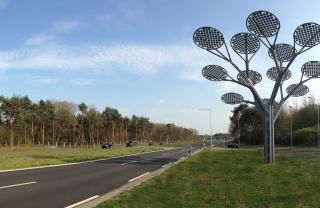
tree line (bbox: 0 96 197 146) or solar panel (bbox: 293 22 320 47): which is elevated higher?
solar panel (bbox: 293 22 320 47)

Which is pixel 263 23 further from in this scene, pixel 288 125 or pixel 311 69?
pixel 288 125

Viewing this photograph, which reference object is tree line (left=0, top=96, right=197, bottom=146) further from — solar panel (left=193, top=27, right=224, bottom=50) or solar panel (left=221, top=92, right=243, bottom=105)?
solar panel (left=193, top=27, right=224, bottom=50)

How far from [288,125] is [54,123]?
5312 centimetres

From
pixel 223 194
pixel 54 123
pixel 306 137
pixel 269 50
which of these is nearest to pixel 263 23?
pixel 269 50

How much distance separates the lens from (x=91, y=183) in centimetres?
1659

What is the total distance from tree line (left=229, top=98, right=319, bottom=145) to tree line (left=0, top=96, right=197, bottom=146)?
118ft

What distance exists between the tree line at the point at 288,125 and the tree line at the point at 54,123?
36.1m

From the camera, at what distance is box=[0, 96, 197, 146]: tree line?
82312 mm

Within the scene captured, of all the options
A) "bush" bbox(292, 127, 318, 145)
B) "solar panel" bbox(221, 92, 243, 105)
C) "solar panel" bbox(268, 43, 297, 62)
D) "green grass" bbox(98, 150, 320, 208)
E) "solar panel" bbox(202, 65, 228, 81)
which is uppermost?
"solar panel" bbox(268, 43, 297, 62)

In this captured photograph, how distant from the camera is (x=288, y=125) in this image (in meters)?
95.8

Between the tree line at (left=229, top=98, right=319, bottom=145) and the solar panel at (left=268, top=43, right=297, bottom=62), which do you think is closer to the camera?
the solar panel at (left=268, top=43, right=297, bottom=62)

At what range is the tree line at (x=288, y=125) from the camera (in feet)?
271

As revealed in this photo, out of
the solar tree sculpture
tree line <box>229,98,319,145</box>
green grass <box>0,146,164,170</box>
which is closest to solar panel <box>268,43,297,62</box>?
the solar tree sculpture

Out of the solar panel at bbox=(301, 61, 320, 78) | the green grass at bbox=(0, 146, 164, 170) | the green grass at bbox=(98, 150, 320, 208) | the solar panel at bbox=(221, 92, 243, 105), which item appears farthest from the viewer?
the solar panel at bbox=(221, 92, 243, 105)
